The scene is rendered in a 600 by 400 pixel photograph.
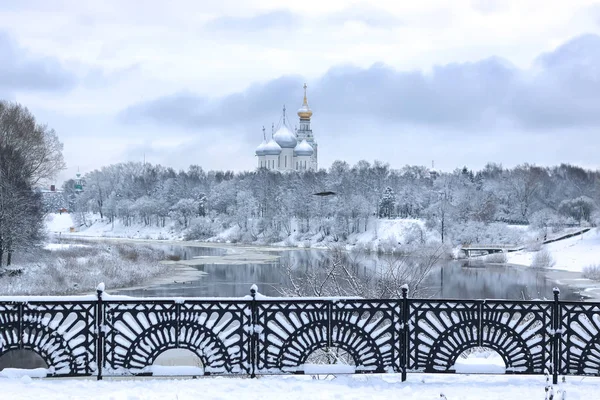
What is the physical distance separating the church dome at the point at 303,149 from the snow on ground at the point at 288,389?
80806mm

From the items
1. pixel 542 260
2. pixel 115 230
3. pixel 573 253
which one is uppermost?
pixel 115 230

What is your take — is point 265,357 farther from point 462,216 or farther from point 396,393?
point 462,216

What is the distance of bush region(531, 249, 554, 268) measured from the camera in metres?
37.9

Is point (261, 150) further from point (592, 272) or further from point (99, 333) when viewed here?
point (99, 333)

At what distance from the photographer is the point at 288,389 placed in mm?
6652

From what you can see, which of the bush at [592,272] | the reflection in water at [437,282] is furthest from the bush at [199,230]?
the bush at [592,272]

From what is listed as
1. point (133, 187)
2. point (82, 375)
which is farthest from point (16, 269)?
point (133, 187)

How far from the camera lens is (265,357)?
23.3 feet

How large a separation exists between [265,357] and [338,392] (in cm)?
91

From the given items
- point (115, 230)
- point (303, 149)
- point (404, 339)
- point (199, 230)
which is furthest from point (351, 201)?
point (404, 339)

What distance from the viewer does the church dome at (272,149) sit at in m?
87.8

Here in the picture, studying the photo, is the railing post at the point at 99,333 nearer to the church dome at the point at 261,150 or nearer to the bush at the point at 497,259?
the bush at the point at 497,259

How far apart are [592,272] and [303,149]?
57.4 meters

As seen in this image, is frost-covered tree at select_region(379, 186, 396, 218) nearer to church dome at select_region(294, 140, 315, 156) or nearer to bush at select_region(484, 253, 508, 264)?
bush at select_region(484, 253, 508, 264)
